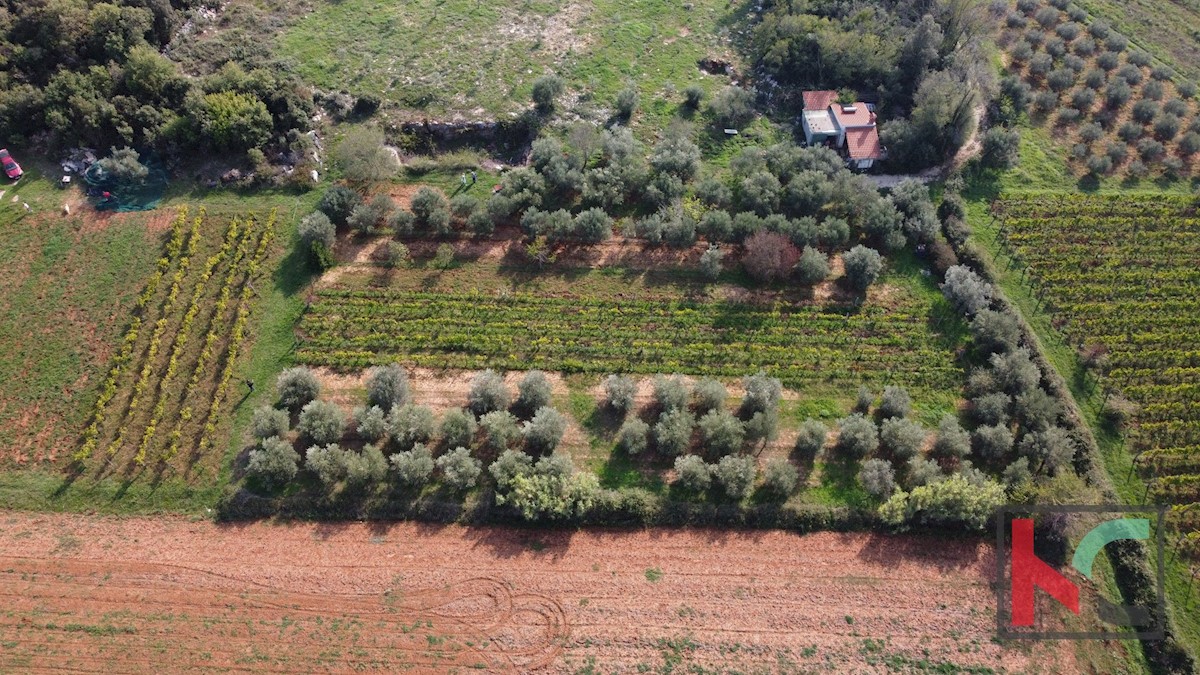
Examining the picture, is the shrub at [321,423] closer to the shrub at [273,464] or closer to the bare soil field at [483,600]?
the shrub at [273,464]

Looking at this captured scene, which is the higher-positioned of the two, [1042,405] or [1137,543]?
[1042,405]

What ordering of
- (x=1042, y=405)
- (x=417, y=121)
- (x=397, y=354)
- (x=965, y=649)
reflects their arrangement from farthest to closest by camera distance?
(x=417, y=121) < (x=397, y=354) < (x=1042, y=405) < (x=965, y=649)

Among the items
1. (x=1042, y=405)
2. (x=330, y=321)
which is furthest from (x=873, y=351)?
(x=330, y=321)

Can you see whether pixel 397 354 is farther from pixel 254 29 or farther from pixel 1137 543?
pixel 1137 543

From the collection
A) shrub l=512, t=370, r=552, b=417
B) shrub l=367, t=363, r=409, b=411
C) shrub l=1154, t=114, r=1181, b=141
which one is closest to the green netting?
shrub l=367, t=363, r=409, b=411

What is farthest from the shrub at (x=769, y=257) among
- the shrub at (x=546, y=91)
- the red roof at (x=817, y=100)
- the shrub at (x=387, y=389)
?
the shrub at (x=387, y=389)

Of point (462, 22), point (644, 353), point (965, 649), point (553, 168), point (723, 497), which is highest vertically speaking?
point (462, 22)
